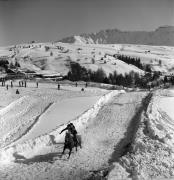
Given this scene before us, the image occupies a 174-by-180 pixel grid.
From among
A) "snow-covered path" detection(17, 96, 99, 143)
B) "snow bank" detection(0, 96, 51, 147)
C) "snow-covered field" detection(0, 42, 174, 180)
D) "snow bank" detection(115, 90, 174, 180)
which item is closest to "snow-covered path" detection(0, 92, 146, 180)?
"snow-covered field" detection(0, 42, 174, 180)

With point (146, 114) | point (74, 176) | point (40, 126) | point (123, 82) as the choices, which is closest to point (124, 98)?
point (146, 114)

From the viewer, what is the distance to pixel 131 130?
87.1 ft

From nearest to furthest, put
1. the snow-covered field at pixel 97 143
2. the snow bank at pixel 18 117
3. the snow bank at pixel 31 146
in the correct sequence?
the snow-covered field at pixel 97 143, the snow bank at pixel 31 146, the snow bank at pixel 18 117

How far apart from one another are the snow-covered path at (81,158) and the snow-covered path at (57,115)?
2.08 m

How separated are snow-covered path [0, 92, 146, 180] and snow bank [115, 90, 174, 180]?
1.33 m

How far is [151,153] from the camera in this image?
20.0 meters

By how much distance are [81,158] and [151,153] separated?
→ 359 cm

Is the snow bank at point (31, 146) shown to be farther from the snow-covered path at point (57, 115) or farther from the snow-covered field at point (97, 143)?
the snow-covered path at point (57, 115)

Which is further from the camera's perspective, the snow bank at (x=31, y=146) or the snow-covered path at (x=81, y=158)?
the snow bank at (x=31, y=146)

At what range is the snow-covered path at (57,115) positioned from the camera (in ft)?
86.0

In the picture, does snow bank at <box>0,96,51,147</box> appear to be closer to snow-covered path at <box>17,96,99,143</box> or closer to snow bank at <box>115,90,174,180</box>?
snow-covered path at <box>17,96,99,143</box>

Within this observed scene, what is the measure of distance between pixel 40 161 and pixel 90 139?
4780mm

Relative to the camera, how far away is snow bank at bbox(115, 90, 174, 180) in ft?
58.9

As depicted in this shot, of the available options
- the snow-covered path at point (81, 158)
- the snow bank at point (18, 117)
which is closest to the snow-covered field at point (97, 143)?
the snow-covered path at point (81, 158)
